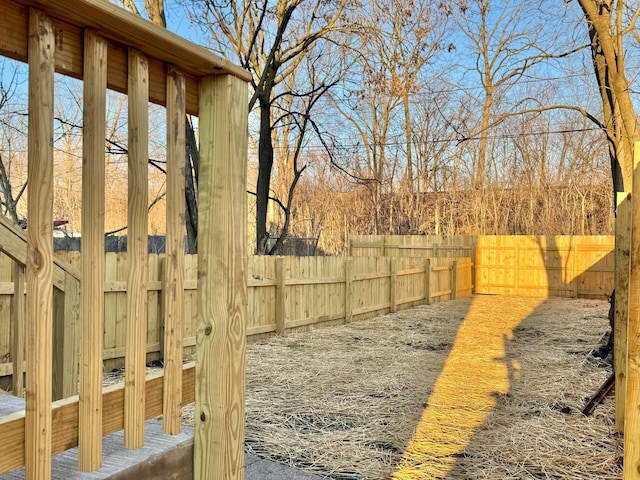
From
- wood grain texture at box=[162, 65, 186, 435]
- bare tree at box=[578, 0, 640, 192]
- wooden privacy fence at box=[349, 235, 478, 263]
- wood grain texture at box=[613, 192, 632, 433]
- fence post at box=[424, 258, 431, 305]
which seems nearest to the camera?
wood grain texture at box=[162, 65, 186, 435]

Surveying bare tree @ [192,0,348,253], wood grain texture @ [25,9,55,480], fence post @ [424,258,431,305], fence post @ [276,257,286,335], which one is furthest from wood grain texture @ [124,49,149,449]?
fence post @ [424,258,431,305]

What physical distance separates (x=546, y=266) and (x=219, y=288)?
15.3 meters

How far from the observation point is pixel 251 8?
1154 centimetres

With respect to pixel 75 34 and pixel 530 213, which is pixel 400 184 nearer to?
pixel 530 213

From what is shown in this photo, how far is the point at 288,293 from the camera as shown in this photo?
8148 mm

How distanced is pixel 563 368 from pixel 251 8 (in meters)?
9.50

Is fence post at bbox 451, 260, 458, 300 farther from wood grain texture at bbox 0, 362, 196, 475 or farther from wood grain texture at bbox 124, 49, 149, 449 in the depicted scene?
wood grain texture at bbox 124, 49, 149, 449

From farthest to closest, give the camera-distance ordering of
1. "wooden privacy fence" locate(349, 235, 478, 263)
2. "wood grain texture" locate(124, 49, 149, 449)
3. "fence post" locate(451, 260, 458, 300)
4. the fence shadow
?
"wooden privacy fence" locate(349, 235, 478, 263) → "fence post" locate(451, 260, 458, 300) → the fence shadow → "wood grain texture" locate(124, 49, 149, 449)

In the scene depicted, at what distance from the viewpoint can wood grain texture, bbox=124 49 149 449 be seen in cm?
145

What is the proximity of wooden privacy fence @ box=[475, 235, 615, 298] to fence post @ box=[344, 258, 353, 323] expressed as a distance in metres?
7.96

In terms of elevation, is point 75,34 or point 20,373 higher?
point 75,34

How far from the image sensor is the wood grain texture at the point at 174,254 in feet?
5.19

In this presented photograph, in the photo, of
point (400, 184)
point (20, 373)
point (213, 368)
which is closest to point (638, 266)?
point (213, 368)

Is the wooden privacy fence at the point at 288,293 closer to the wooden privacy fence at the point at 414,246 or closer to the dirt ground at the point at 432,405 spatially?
the dirt ground at the point at 432,405
